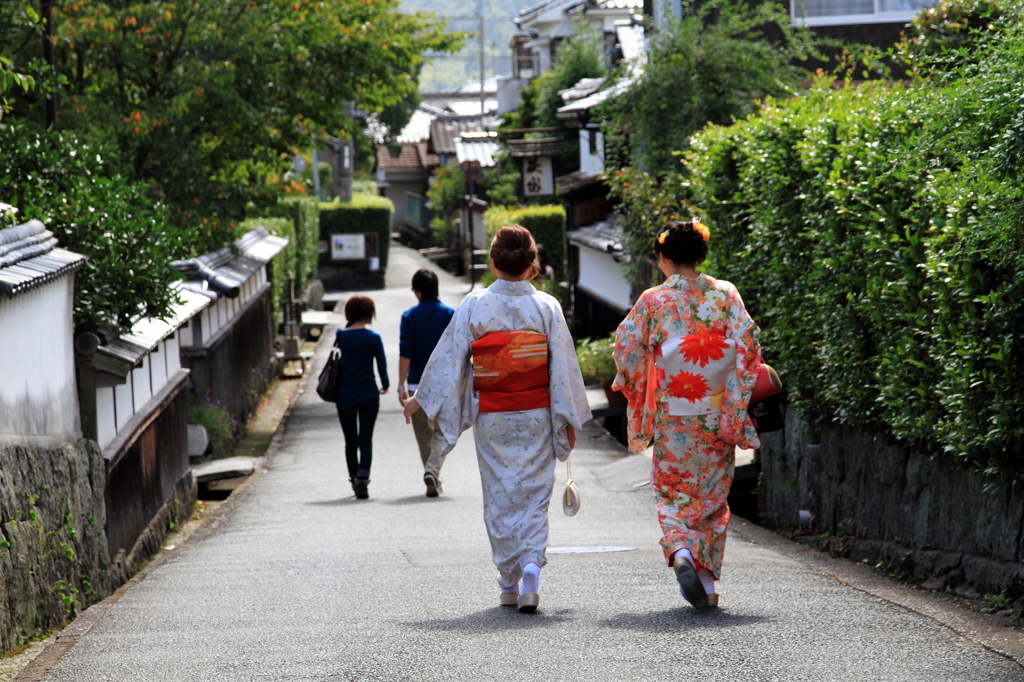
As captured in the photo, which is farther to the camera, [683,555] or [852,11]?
[852,11]

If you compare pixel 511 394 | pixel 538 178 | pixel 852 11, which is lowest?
pixel 511 394

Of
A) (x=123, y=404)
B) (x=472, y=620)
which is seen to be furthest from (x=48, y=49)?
(x=472, y=620)

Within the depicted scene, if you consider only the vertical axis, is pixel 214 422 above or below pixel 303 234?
below

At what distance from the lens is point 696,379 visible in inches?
209

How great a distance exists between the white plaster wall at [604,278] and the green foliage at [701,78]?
3.00m

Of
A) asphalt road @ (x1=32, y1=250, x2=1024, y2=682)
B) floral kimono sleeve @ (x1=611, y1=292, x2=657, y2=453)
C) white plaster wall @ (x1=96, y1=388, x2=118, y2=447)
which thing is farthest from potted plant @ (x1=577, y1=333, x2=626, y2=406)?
floral kimono sleeve @ (x1=611, y1=292, x2=657, y2=453)

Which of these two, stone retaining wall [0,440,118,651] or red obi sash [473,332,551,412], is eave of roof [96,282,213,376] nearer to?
stone retaining wall [0,440,118,651]

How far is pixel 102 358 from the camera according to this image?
737cm

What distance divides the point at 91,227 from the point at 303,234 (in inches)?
1002

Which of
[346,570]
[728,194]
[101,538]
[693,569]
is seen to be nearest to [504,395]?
[693,569]

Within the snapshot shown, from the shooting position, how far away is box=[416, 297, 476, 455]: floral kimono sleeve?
5.40 m

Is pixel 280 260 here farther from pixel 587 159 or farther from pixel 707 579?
pixel 707 579

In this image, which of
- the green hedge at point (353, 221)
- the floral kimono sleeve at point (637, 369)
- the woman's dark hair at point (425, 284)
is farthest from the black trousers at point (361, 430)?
the green hedge at point (353, 221)

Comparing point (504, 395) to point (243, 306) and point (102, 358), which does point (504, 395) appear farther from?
point (243, 306)
